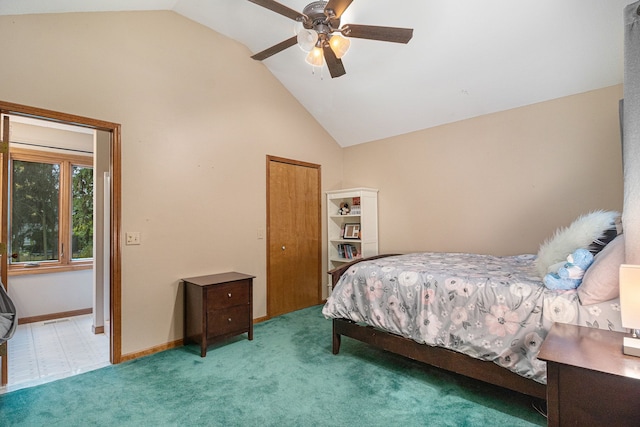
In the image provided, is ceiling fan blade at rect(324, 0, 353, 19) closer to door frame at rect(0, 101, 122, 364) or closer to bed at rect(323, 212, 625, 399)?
bed at rect(323, 212, 625, 399)

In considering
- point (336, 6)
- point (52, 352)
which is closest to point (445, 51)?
point (336, 6)

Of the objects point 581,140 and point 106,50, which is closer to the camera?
point 106,50

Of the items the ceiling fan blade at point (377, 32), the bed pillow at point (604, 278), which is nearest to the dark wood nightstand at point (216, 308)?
the ceiling fan blade at point (377, 32)

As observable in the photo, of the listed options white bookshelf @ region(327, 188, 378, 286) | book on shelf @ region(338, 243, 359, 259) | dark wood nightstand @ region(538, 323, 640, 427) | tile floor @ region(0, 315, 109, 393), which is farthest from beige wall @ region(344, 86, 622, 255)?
tile floor @ region(0, 315, 109, 393)

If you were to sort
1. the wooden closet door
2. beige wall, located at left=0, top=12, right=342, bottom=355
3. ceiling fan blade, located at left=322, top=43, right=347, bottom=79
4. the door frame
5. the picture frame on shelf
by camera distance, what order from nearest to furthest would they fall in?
ceiling fan blade, located at left=322, top=43, right=347, bottom=79 → beige wall, located at left=0, top=12, right=342, bottom=355 → the door frame → the wooden closet door → the picture frame on shelf

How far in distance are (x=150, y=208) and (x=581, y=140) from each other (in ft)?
13.3

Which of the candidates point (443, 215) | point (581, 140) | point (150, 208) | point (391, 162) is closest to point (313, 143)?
point (391, 162)

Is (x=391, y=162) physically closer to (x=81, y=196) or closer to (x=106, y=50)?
(x=106, y=50)

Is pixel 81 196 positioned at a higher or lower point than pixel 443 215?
higher

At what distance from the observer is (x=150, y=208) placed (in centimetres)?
288

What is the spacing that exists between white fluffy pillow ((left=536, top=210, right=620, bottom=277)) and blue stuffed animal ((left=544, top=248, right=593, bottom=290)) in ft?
0.48

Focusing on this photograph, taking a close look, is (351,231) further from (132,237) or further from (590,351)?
(590,351)

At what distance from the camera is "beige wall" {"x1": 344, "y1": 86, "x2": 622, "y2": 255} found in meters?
2.85

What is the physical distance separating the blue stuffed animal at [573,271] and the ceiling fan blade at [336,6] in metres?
1.97
